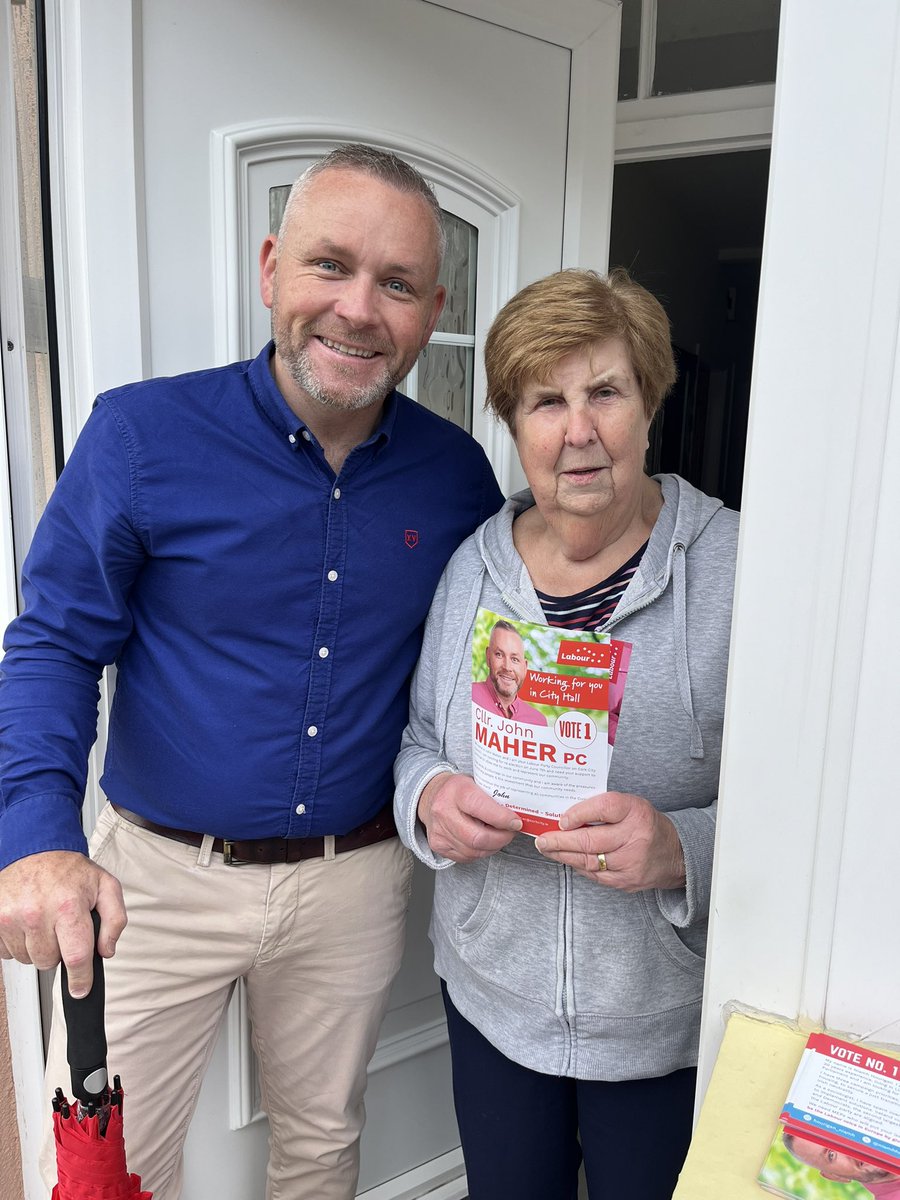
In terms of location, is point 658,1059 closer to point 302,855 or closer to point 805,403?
point 302,855

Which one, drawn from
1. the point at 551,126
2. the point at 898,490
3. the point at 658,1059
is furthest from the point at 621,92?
the point at 658,1059

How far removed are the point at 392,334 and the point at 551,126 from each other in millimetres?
877

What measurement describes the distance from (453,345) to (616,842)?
1206 mm

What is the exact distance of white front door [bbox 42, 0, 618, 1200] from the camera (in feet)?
4.82

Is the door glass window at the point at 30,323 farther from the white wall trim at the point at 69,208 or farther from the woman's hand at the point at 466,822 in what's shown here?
the woman's hand at the point at 466,822

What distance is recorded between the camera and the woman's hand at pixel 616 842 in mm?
1120

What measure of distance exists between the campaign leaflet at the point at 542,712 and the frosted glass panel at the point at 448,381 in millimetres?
963

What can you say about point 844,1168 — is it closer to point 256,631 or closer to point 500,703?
point 500,703

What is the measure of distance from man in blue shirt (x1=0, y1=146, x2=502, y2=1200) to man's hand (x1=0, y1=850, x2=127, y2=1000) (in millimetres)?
130

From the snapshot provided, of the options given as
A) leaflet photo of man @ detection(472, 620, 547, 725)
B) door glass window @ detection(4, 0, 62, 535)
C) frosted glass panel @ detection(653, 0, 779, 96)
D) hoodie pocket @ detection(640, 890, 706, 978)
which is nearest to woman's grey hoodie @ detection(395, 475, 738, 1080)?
hoodie pocket @ detection(640, 890, 706, 978)

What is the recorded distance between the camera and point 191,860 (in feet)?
4.87

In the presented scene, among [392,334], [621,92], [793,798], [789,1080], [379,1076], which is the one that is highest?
[621,92]

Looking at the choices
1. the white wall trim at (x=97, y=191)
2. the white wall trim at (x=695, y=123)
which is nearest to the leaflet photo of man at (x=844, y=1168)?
the white wall trim at (x=97, y=191)

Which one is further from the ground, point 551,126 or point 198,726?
point 551,126
